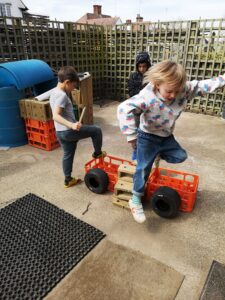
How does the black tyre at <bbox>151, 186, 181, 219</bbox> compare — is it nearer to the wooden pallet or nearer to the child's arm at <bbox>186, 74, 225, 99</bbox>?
the wooden pallet

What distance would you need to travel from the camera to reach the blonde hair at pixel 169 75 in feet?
6.28

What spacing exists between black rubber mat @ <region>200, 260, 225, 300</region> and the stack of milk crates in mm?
3342

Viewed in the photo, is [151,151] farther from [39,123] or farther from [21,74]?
[21,74]

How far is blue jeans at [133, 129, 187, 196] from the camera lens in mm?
2385

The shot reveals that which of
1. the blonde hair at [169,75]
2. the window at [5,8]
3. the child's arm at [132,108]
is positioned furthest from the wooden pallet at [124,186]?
the window at [5,8]

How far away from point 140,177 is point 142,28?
20.4ft

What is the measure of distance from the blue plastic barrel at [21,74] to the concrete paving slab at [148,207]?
4.02 feet

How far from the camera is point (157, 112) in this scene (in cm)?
→ 213

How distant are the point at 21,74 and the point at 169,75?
3196 mm

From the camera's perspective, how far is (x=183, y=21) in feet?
21.7

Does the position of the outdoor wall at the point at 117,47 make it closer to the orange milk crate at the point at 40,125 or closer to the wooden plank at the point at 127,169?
the orange milk crate at the point at 40,125

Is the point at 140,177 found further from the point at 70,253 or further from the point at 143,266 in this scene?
the point at 70,253

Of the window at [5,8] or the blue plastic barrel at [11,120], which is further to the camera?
the window at [5,8]

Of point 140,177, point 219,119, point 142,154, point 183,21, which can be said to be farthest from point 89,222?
point 183,21
